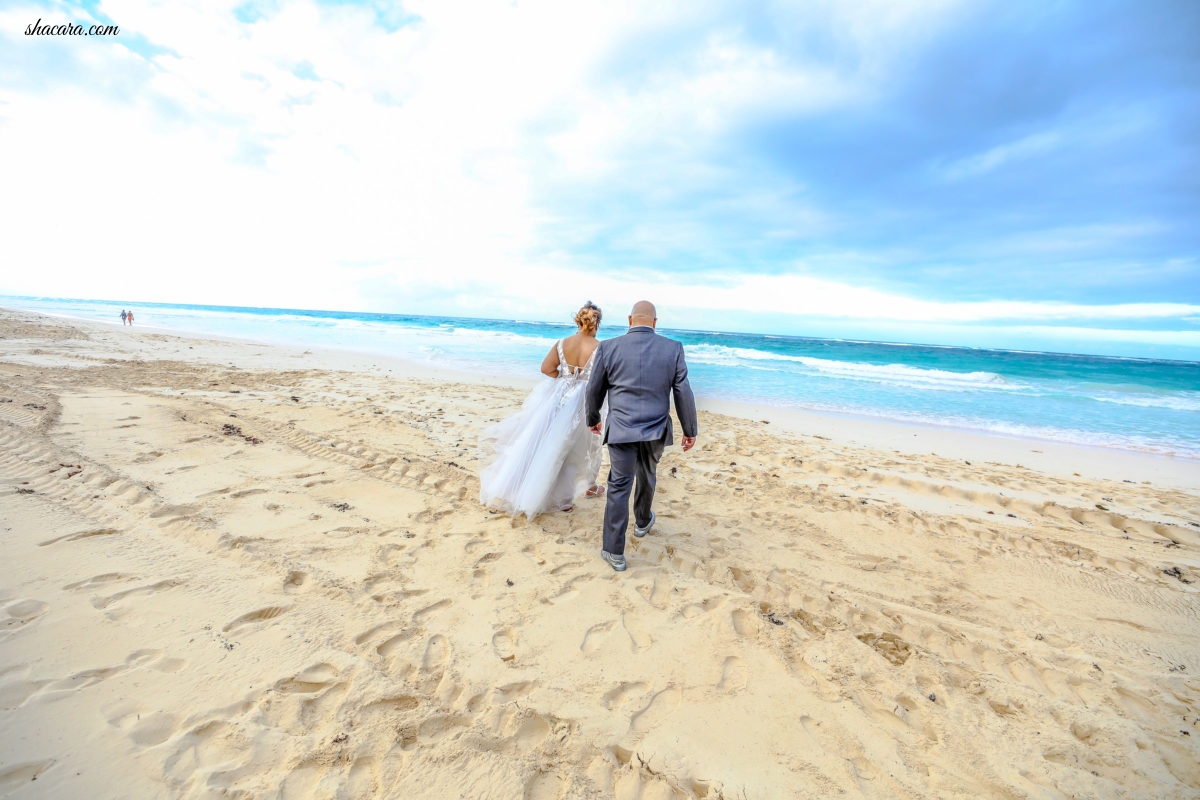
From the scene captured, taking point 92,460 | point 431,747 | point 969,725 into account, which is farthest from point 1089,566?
point 92,460

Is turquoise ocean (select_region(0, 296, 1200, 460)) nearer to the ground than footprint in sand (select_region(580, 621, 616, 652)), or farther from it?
farther from it

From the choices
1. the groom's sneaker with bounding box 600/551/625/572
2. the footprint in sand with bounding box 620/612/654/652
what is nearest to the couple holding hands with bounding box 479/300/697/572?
the groom's sneaker with bounding box 600/551/625/572

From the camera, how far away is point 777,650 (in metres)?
2.91

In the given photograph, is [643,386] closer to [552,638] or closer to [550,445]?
[550,445]

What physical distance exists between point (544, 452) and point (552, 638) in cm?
183

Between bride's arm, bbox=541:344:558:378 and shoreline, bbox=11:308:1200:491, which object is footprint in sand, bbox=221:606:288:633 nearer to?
bride's arm, bbox=541:344:558:378

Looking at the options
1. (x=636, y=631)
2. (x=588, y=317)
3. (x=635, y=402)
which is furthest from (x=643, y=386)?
(x=636, y=631)

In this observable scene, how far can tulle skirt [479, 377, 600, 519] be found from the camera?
442 cm

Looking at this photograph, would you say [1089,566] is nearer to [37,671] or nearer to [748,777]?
[748,777]

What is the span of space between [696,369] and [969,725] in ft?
60.3

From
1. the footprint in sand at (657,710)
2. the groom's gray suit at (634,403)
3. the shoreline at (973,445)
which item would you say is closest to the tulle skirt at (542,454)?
the groom's gray suit at (634,403)

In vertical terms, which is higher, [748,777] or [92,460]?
[92,460]

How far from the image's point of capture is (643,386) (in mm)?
3637

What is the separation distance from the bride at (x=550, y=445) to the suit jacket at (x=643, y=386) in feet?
2.00
